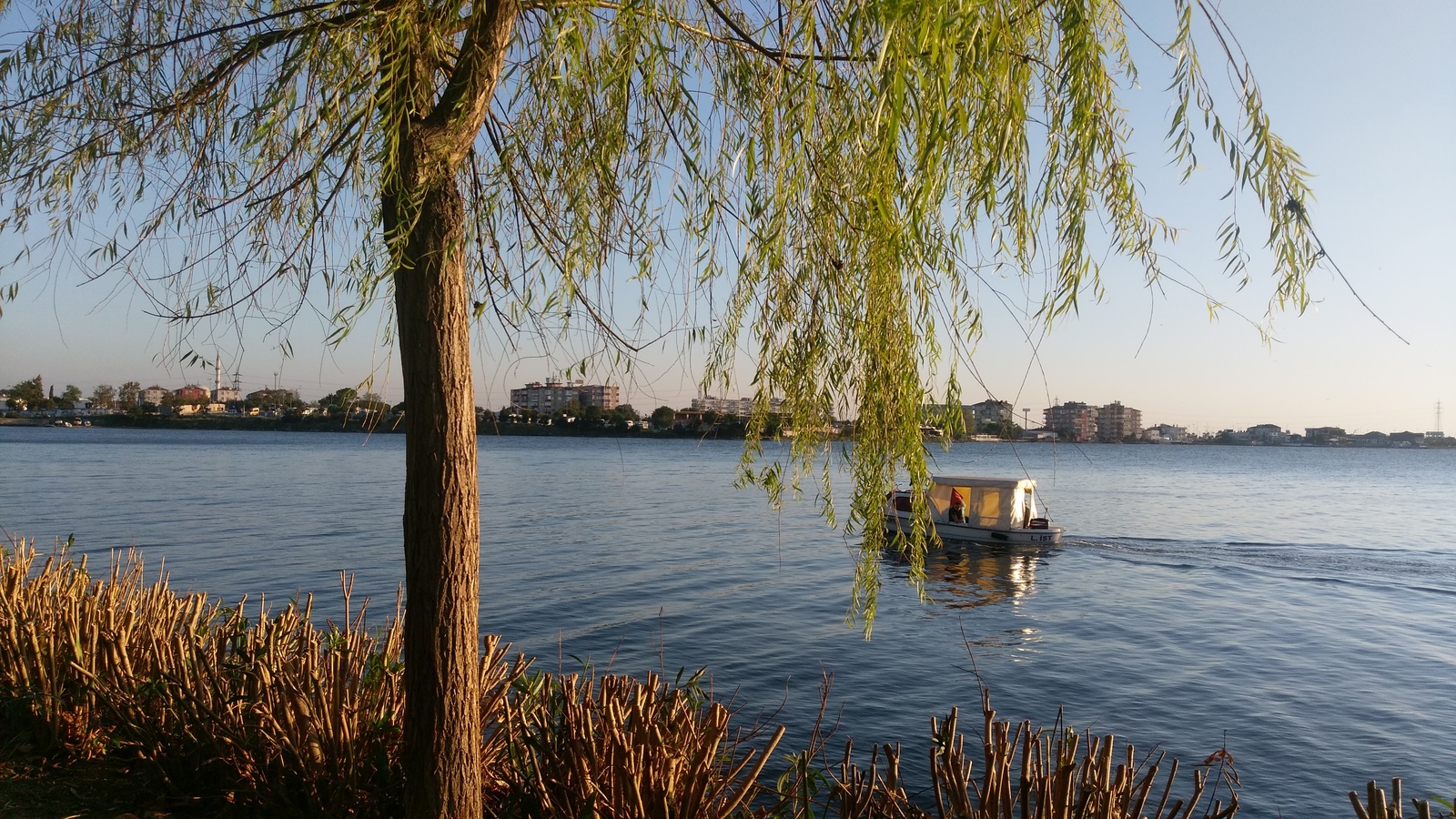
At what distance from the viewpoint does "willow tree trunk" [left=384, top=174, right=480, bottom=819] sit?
12.4ft

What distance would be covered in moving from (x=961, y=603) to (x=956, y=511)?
10.7m

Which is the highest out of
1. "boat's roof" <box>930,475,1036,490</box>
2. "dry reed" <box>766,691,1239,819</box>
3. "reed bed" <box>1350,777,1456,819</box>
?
"reed bed" <box>1350,777,1456,819</box>

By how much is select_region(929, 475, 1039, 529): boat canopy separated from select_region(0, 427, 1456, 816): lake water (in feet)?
5.38

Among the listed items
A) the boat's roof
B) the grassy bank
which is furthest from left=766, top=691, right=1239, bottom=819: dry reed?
the boat's roof

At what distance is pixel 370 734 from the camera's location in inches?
192

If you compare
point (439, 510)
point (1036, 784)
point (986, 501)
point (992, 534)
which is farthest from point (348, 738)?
point (986, 501)

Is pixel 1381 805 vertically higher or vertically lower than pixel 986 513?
higher

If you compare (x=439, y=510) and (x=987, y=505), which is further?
(x=987, y=505)

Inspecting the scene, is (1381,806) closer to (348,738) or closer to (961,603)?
(348,738)

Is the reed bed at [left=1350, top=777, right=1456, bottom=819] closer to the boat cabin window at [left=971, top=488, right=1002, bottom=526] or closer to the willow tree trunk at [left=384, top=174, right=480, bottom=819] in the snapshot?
the willow tree trunk at [left=384, top=174, right=480, bottom=819]

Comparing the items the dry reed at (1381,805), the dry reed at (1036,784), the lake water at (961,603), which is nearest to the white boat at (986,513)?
the lake water at (961,603)

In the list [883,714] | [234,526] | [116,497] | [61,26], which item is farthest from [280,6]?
[116,497]

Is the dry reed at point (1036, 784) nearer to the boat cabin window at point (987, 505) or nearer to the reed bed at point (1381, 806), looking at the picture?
the reed bed at point (1381, 806)

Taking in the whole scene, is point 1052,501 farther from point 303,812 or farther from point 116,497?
point 303,812
